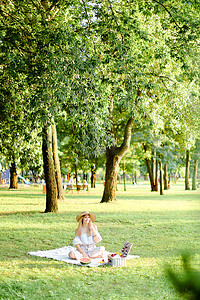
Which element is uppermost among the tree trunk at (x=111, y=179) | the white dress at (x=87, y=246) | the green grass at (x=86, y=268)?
the tree trunk at (x=111, y=179)

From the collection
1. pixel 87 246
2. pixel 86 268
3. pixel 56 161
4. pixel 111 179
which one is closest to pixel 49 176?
pixel 56 161

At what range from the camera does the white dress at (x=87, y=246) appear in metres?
8.59

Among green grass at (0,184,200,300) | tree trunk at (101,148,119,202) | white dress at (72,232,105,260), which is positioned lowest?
green grass at (0,184,200,300)

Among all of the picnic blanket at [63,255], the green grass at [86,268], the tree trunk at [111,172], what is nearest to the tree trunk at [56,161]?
the tree trunk at [111,172]

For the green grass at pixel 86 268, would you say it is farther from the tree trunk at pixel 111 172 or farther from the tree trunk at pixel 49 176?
the tree trunk at pixel 111 172

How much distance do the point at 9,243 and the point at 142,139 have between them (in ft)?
78.4

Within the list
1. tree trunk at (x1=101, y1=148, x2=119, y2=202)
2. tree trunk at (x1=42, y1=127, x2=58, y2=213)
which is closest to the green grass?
tree trunk at (x1=42, y1=127, x2=58, y2=213)

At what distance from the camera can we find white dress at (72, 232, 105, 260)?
8.59 metres

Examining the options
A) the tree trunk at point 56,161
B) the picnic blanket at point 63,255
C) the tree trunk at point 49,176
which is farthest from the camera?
the tree trunk at point 56,161

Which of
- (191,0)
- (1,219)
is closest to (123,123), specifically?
(1,219)

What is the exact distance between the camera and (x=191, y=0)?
895cm

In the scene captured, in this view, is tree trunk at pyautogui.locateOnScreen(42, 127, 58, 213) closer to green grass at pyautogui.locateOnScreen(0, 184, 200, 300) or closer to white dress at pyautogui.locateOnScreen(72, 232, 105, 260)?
green grass at pyautogui.locateOnScreen(0, 184, 200, 300)

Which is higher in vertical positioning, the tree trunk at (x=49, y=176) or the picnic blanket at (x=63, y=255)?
the tree trunk at (x=49, y=176)

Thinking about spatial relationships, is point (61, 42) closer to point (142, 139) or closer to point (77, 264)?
point (77, 264)
